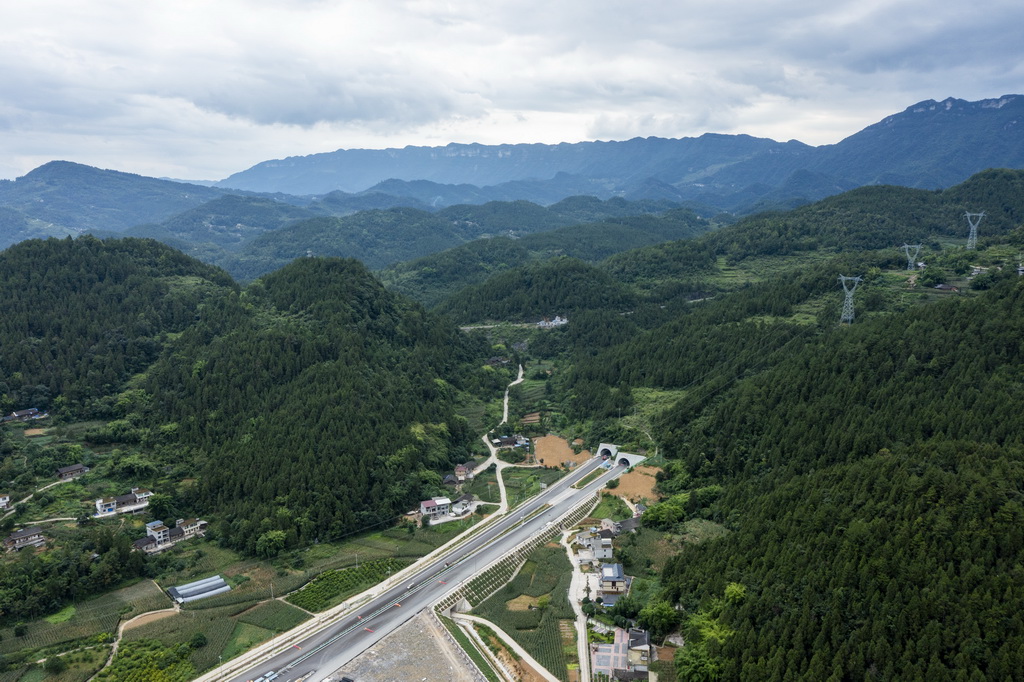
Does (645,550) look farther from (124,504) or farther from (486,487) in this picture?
(124,504)

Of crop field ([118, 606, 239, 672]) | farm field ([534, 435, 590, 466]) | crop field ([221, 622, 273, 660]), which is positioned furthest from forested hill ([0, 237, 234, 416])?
farm field ([534, 435, 590, 466])

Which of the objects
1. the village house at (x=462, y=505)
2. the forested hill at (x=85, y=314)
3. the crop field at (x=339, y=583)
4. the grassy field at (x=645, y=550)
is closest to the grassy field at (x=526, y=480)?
the village house at (x=462, y=505)

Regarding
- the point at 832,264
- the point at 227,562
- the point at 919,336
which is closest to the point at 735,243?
the point at 832,264

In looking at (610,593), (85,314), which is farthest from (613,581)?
(85,314)

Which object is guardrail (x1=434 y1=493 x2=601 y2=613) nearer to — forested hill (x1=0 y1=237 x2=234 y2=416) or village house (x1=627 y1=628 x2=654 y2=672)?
village house (x1=627 y1=628 x2=654 y2=672)

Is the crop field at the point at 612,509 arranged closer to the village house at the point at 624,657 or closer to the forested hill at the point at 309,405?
the forested hill at the point at 309,405
